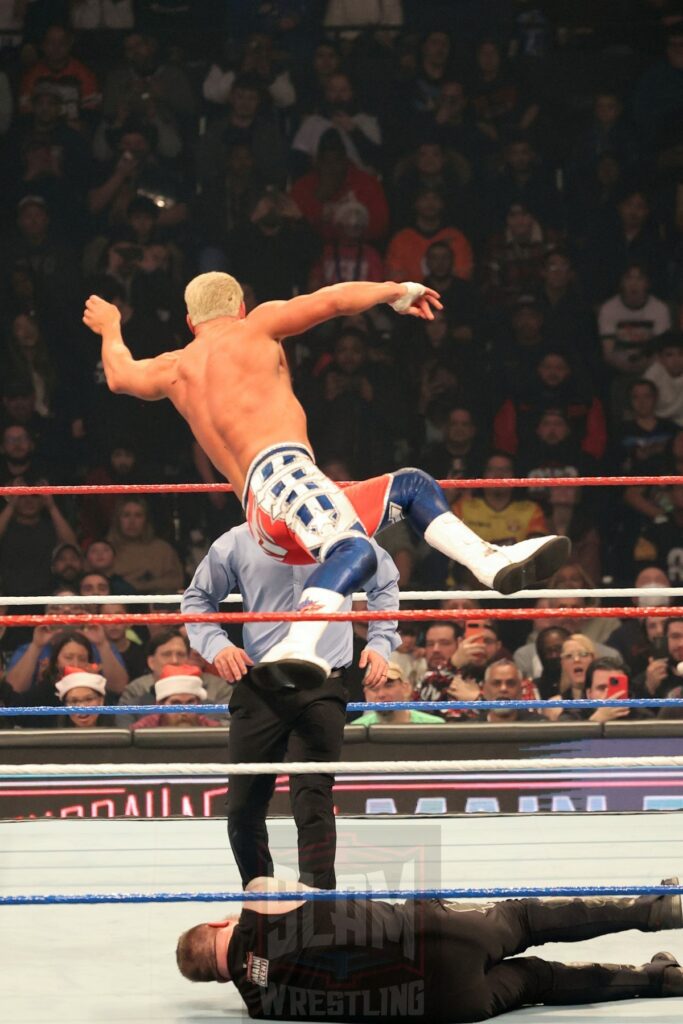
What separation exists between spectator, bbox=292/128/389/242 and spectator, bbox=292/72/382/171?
4 centimetres

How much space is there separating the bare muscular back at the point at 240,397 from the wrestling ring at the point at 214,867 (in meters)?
0.31

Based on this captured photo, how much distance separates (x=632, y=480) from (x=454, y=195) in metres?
3.56

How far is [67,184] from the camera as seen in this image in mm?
6270

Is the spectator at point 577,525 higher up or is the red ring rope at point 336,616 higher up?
the spectator at point 577,525

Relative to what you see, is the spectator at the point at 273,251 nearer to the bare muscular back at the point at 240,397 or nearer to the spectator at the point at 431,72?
the spectator at the point at 431,72

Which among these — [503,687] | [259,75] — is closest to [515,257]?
[259,75]

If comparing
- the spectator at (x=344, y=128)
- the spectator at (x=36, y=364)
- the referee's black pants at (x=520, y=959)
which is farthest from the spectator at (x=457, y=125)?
the referee's black pants at (x=520, y=959)

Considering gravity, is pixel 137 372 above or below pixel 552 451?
below

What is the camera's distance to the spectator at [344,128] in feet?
20.8

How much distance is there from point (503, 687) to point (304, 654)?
2.42 metres

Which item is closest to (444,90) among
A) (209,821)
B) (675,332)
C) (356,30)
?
(356,30)

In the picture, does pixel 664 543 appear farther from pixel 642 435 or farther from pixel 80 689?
pixel 80 689

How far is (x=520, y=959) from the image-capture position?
8.29ft

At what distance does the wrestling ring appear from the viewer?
89.0 inches
